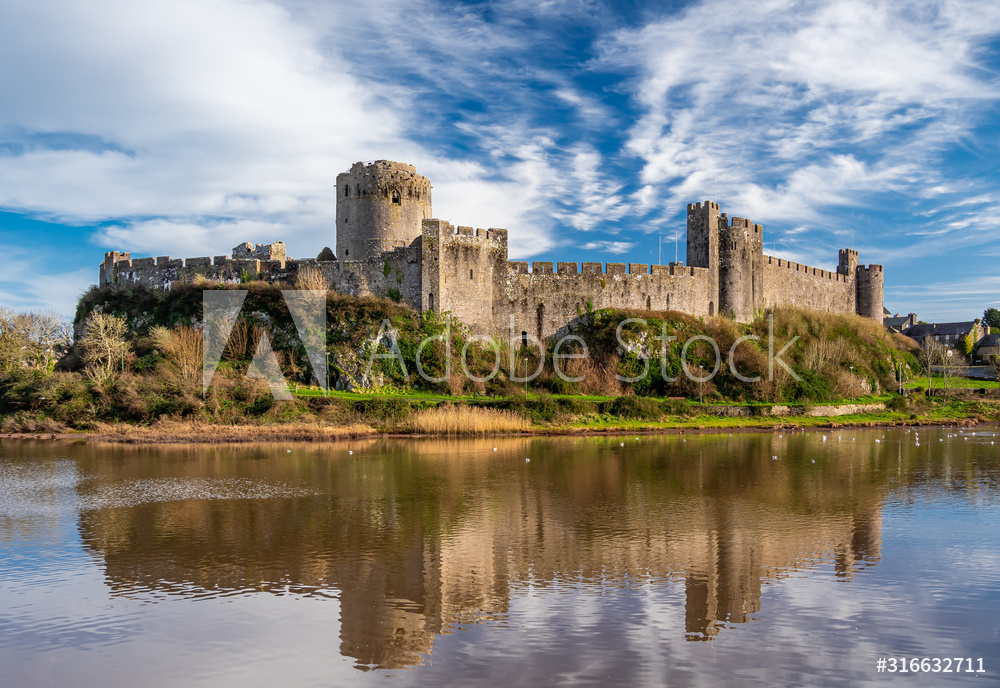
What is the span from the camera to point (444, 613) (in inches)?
303

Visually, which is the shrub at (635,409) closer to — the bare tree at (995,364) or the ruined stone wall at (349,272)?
the ruined stone wall at (349,272)

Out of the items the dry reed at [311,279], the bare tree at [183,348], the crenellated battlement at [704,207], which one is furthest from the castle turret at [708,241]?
the bare tree at [183,348]

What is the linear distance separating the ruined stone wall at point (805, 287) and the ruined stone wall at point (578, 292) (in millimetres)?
6781

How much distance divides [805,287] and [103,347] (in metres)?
36.5

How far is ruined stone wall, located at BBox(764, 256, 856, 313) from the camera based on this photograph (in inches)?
→ 1523

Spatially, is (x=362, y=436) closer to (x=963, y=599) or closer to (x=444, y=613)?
(x=444, y=613)

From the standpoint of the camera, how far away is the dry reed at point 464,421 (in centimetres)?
2391

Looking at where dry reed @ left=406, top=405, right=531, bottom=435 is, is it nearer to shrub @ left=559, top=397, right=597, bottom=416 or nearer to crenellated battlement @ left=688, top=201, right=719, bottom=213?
shrub @ left=559, top=397, right=597, bottom=416

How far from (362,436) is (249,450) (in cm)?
377

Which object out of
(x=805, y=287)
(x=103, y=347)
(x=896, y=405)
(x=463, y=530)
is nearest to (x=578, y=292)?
(x=896, y=405)

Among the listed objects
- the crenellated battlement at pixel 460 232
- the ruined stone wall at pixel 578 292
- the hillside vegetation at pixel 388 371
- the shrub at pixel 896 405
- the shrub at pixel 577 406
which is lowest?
the shrub at pixel 896 405

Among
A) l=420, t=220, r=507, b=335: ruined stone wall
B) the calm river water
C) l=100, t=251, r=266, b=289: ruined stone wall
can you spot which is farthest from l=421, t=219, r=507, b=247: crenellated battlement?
the calm river water

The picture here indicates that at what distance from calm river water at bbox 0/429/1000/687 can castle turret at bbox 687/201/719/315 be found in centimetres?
1892

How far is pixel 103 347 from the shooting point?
1025 inches
